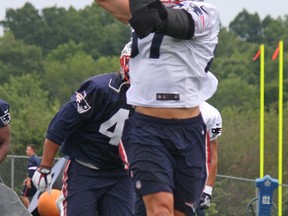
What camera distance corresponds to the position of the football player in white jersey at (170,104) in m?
6.55

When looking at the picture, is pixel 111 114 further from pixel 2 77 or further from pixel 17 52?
pixel 17 52

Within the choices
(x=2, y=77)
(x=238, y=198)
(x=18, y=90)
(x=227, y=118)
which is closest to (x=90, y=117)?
(x=238, y=198)

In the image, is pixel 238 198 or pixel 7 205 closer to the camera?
pixel 7 205

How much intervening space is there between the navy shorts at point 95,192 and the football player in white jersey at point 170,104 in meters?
1.62

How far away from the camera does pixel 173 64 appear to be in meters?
6.64

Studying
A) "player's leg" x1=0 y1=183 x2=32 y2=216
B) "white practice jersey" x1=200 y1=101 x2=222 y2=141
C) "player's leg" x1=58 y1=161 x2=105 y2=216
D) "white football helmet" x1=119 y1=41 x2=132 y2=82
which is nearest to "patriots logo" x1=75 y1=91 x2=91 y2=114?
"white football helmet" x1=119 y1=41 x2=132 y2=82

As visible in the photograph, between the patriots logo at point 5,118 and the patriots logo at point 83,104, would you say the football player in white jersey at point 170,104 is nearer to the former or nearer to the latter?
the patriots logo at point 83,104

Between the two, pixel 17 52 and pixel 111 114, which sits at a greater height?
pixel 111 114

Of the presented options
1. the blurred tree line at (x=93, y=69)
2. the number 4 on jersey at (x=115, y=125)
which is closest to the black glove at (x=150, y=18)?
the number 4 on jersey at (x=115, y=125)

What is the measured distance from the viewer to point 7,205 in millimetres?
6836

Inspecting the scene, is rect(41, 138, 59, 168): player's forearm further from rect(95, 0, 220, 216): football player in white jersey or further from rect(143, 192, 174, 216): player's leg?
rect(143, 192, 174, 216): player's leg

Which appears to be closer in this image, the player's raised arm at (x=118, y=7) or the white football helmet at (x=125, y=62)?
the player's raised arm at (x=118, y=7)

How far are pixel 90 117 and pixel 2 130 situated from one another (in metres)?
2.19

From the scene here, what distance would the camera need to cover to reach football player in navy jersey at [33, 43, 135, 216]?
8188 millimetres
